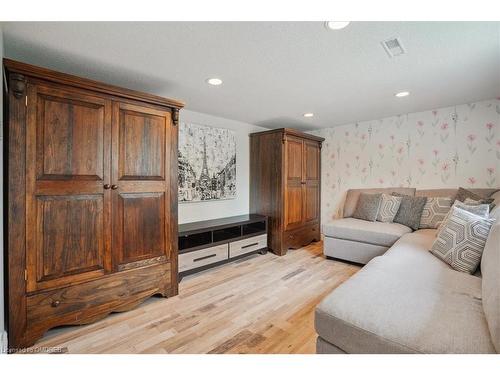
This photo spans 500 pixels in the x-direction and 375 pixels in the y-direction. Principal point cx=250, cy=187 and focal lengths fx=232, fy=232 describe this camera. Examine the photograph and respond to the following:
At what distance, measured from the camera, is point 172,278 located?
7.15 ft

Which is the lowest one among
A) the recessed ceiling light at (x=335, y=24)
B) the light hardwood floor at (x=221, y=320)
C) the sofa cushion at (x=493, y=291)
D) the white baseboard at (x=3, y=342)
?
the light hardwood floor at (x=221, y=320)

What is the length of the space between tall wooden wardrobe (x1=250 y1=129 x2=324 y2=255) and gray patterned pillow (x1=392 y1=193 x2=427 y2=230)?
130 centimetres

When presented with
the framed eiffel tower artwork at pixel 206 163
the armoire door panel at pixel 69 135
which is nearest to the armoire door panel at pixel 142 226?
the armoire door panel at pixel 69 135

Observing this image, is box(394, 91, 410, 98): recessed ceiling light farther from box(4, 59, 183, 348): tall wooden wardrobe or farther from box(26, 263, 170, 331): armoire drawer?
box(26, 263, 170, 331): armoire drawer

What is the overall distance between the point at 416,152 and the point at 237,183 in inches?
104

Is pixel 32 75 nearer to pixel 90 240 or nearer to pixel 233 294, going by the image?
pixel 90 240

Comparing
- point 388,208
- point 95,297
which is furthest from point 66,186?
point 388,208

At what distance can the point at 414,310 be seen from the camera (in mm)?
1128

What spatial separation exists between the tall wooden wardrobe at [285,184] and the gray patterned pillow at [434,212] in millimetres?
1557

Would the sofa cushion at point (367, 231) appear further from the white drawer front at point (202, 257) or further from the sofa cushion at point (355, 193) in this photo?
the white drawer front at point (202, 257)

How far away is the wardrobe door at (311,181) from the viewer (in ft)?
12.5

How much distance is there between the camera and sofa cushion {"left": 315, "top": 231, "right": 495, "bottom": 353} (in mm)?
942

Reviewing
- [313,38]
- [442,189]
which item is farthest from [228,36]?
[442,189]
